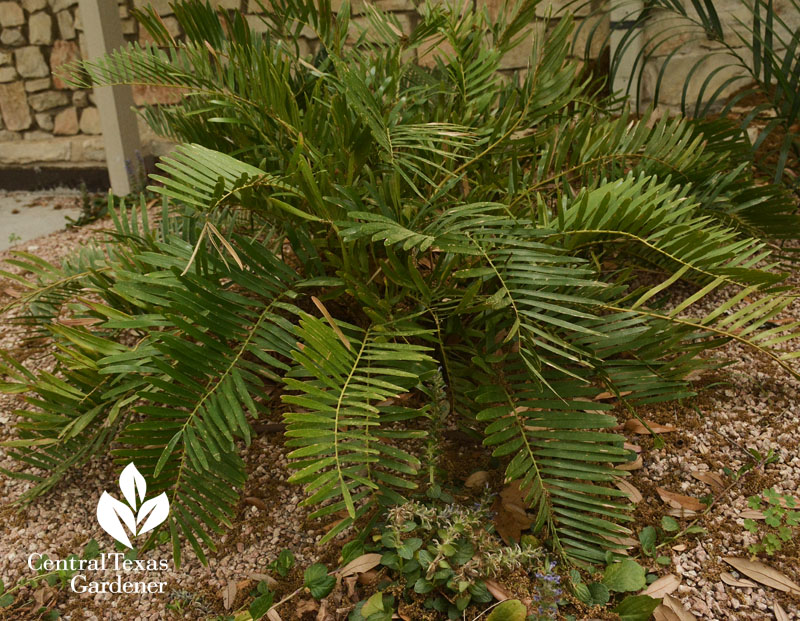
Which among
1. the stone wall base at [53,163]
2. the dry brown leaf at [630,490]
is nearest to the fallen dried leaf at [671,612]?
the dry brown leaf at [630,490]

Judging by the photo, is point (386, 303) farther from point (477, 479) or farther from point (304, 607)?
point (304, 607)

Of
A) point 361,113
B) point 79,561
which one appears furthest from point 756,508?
point 79,561

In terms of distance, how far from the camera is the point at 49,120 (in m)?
3.95

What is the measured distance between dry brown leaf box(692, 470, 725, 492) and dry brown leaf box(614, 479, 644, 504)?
0.13 metres

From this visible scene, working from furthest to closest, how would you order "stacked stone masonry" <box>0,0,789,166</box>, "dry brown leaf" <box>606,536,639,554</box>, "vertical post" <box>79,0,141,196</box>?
"stacked stone masonry" <box>0,0,789,166</box> → "vertical post" <box>79,0,141,196</box> → "dry brown leaf" <box>606,536,639,554</box>

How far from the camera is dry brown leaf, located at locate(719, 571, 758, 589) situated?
3.44ft

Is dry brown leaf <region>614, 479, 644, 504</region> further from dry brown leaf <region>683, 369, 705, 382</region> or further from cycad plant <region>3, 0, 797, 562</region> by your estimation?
dry brown leaf <region>683, 369, 705, 382</region>

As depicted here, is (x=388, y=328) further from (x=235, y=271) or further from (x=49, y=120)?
(x=49, y=120)

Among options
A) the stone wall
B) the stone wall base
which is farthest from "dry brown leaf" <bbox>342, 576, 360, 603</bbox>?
the stone wall base

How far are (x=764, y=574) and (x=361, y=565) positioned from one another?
2.36ft

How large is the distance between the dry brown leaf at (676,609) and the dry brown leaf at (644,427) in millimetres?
389

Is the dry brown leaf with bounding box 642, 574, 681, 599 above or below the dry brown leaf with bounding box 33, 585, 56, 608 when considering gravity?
above

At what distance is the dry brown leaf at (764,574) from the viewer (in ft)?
3.41

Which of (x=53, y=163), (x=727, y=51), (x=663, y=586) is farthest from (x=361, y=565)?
(x=53, y=163)
